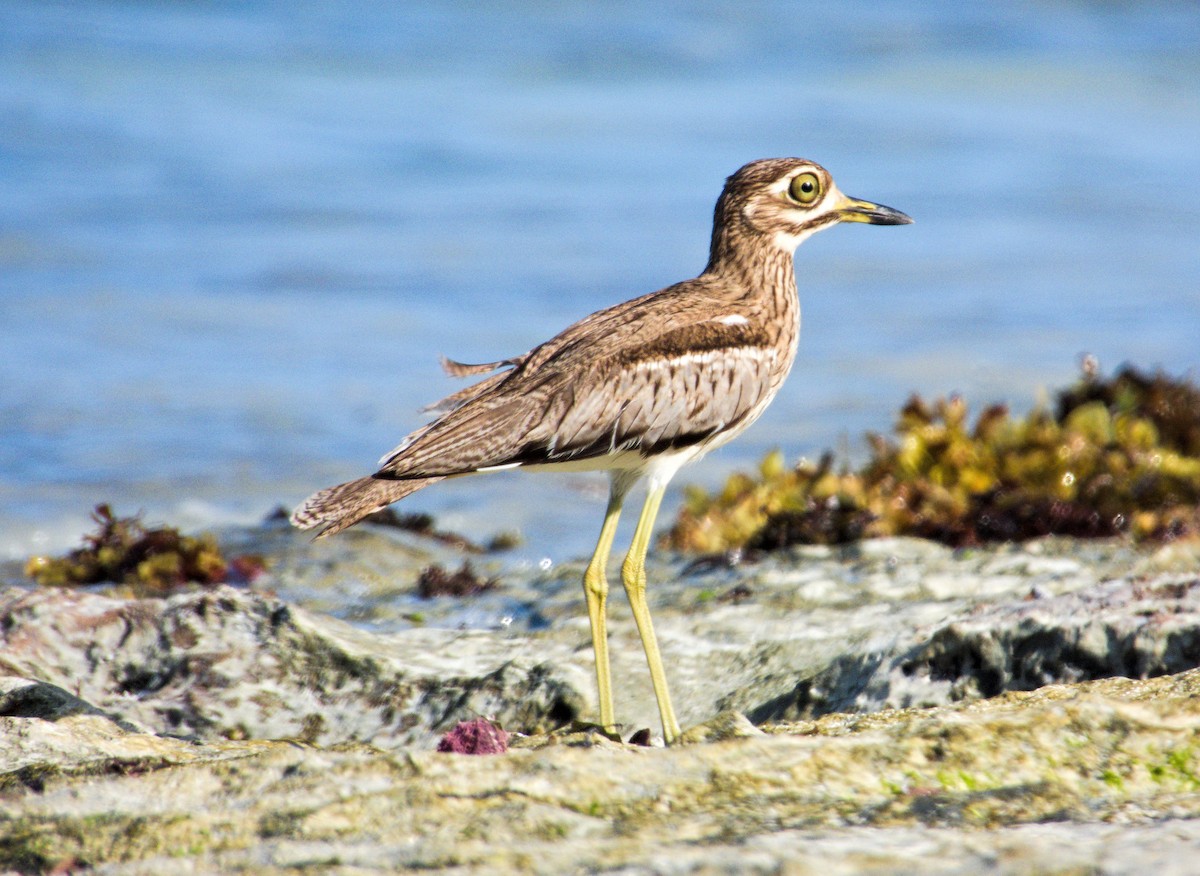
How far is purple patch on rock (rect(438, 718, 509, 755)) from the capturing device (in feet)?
14.0

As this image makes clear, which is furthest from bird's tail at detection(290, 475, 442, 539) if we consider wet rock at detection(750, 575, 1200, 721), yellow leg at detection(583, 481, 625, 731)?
wet rock at detection(750, 575, 1200, 721)

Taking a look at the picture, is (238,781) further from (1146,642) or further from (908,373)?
(908,373)

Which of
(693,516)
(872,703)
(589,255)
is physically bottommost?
(872,703)

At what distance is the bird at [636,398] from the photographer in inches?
223

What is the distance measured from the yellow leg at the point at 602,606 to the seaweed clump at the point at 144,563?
112 inches

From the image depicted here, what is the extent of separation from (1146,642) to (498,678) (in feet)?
7.96

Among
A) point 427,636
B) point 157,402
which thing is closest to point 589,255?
point 157,402

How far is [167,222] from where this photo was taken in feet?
73.3

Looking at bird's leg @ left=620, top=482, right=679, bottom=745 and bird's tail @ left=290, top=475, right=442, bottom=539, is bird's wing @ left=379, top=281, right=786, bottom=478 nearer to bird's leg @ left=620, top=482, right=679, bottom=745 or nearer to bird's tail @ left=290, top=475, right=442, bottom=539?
bird's tail @ left=290, top=475, right=442, bottom=539

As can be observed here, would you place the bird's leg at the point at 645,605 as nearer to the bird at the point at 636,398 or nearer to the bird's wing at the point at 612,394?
the bird at the point at 636,398

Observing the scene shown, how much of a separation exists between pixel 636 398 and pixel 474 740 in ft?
6.76

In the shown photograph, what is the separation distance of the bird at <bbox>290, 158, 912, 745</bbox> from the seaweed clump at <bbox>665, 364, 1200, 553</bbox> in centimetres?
200

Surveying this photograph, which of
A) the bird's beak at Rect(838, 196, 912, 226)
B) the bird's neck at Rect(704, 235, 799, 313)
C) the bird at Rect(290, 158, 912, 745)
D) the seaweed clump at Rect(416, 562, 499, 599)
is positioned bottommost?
the seaweed clump at Rect(416, 562, 499, 599)

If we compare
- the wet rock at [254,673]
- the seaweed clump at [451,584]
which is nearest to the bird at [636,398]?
the wet rock at [254,673]
